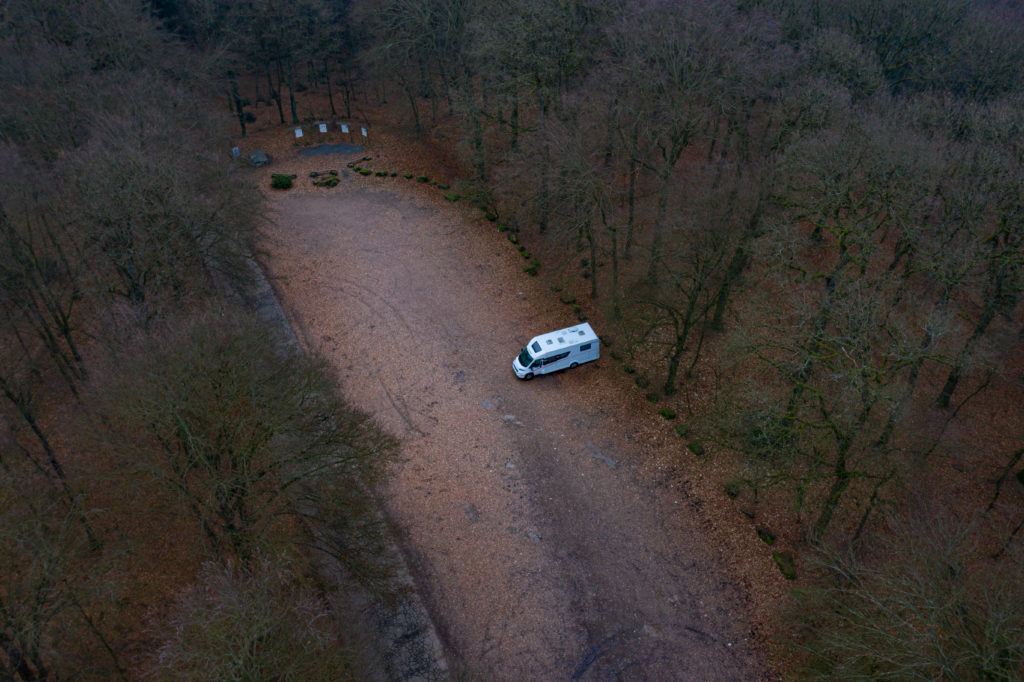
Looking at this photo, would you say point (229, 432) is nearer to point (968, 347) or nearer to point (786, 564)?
point (786, 564)

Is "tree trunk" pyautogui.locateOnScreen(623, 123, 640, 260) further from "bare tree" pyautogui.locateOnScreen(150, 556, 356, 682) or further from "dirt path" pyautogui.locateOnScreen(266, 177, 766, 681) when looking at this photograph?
"bare tree" pyautogui.locateOnScreen(150, 556, 356, 682)

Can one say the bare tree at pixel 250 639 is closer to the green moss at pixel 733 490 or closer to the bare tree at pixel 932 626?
the bare tree at pixel 932 626

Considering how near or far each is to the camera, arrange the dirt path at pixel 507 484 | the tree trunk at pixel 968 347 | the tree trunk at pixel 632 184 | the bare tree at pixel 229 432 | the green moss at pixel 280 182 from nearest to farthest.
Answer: the bare tree at pixel 229 432 < the dirt path at pixel 507 484 < the tree trunk at pixel 968 347 < the tree trunk at pixel 632 184 < the green moss at pixel 280 182

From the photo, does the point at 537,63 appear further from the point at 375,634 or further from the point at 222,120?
the point at 375,634

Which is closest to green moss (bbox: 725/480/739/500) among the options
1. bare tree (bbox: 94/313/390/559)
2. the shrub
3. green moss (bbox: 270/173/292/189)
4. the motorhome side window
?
the shrub

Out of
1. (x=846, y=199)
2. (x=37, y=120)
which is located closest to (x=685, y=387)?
(x=846, y=199)

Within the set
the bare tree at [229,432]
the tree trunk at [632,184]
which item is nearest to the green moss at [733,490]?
the bare tree at [229,432]
